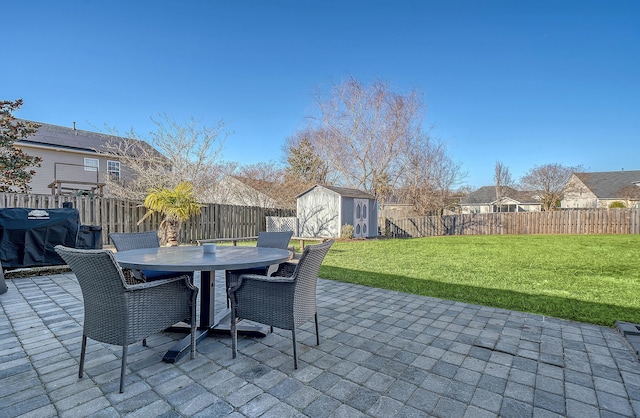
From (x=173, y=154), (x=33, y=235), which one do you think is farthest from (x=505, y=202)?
(x=33, y=235)

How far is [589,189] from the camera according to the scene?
27094 millimetres

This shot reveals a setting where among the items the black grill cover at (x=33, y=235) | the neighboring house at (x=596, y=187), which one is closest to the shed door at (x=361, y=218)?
the black grill cover at (x=33, y=235)

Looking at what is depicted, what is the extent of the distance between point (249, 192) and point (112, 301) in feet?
52.4

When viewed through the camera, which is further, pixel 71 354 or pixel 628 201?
pixel 628 201

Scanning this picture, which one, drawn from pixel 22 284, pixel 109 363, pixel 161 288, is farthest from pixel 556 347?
pixel 22 284

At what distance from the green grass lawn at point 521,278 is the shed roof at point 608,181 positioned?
23.9 m

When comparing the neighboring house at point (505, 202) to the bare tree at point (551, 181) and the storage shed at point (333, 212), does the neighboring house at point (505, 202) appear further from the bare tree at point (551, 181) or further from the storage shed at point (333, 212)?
the storage shed at point (333, 212)

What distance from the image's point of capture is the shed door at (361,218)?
1362cm

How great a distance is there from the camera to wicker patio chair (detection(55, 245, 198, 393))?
1790mm

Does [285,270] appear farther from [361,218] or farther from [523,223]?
[523,223]

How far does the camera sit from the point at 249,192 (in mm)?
17484

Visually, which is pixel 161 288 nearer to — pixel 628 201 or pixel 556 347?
pixel 556 347

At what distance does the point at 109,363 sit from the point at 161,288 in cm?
74

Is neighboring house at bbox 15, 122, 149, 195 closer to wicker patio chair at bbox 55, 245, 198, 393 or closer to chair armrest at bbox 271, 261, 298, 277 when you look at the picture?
chair armrest at bbox 271, 261, 298, 277
